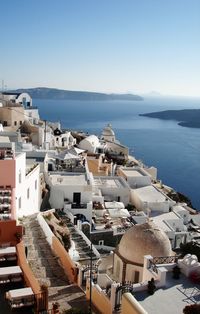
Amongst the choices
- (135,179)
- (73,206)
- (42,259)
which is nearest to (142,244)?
(42,259)

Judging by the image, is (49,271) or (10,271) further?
(49,271)

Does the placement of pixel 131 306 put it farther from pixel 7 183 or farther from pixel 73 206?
pixel 73 206

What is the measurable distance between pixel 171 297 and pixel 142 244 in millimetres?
4782

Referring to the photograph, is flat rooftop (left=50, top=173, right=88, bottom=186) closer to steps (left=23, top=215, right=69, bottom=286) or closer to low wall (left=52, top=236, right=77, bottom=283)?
steps (left=23, top=215, right=69, bottom=286)

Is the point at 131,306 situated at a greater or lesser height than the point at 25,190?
greater

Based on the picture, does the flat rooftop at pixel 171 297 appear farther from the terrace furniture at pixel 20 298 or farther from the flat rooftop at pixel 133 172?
the flat rooftop at pixel 133 172

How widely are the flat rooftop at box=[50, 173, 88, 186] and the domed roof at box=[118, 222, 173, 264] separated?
15.9m

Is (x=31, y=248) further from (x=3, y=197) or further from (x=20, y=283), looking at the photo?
(x=20, y=283)

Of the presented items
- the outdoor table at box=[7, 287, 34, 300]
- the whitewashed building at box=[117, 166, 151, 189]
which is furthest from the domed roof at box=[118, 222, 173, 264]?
the whitewashed building at box=[117, 166, 151, 189]

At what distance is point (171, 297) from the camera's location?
11.2 m

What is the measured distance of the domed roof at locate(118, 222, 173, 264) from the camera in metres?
15.9

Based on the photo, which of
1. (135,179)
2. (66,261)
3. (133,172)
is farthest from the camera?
(133,172)

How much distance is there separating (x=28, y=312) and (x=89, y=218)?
1870cm

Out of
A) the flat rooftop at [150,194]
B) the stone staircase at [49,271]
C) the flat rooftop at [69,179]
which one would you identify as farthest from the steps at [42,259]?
the flat rooftop at [150,194]
